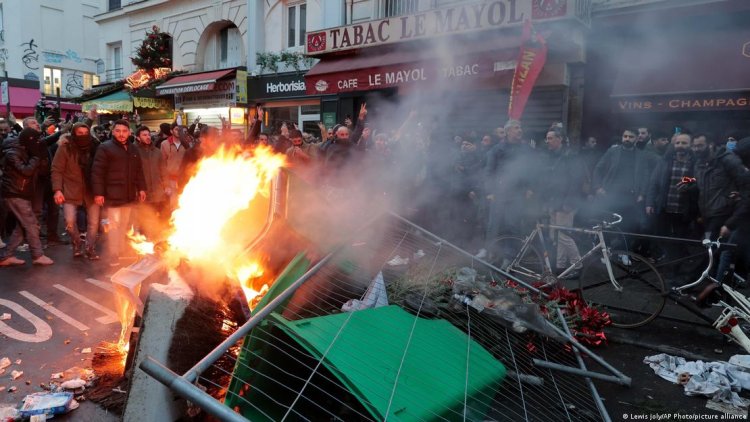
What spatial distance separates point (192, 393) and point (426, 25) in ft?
29.1

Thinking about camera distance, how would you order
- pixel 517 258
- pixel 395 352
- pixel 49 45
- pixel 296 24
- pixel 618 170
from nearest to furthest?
pixel 395 352 < pixel 517 258 < pixel 618 170 < pixel 296 24 < pixel 49 45

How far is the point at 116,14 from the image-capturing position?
19.5 m

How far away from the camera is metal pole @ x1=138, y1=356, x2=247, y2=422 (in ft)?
5.26

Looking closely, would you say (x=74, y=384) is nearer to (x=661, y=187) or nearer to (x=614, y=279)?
(x=614, y=279)

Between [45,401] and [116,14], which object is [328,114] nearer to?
[45,401]

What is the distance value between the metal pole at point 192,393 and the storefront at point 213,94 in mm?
12948

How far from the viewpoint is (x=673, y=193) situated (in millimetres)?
6504

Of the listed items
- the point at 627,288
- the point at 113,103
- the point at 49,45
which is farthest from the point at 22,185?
the point at 49,45

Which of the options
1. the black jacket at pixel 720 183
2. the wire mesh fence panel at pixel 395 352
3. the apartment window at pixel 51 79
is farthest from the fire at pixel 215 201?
the apartment window at pixel 51 79

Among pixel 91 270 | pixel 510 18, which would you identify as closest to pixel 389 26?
pixel 510 18

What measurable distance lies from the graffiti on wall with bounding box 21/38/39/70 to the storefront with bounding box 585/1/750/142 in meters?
31.8

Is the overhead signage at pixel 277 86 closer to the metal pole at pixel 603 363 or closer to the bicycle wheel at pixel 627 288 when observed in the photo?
the bicycle wheel at pixel 627 288

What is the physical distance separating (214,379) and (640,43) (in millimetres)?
9115

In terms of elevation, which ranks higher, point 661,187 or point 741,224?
point 661,187
